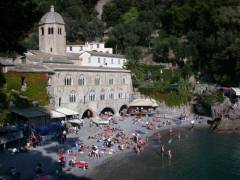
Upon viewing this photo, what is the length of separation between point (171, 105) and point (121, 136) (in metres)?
23.7

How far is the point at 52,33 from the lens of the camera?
7219 centimetres

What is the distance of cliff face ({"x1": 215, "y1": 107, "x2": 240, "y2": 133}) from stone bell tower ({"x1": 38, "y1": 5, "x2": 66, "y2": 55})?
28.0 meters

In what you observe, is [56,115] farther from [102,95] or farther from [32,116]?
[102,95]

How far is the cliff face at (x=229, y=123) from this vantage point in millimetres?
64000

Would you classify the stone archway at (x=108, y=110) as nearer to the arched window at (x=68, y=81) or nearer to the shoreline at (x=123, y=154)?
the shoreline at (x=123, y=154)

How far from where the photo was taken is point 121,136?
56031 mm

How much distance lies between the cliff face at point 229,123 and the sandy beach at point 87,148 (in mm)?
4932

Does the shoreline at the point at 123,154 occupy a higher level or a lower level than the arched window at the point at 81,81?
lower

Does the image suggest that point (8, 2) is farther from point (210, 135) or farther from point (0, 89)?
point (210, 135)

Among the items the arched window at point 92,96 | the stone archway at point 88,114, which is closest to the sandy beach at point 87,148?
the stone archway at point 88,114

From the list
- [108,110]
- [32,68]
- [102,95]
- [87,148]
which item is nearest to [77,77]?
[102,95]

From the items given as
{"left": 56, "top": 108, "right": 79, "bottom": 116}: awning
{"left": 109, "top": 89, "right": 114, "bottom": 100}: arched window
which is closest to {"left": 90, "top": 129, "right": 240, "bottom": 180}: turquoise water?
{"left": 56, "top": 108, "right": 79, "bottom": 116}: awning

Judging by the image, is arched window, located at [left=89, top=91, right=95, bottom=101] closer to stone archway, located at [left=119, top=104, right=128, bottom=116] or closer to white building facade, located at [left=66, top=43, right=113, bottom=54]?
stone archway, located at [left=119, top=104, right=128, bottom=116]

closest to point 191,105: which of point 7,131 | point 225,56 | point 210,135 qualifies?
point 225,56
